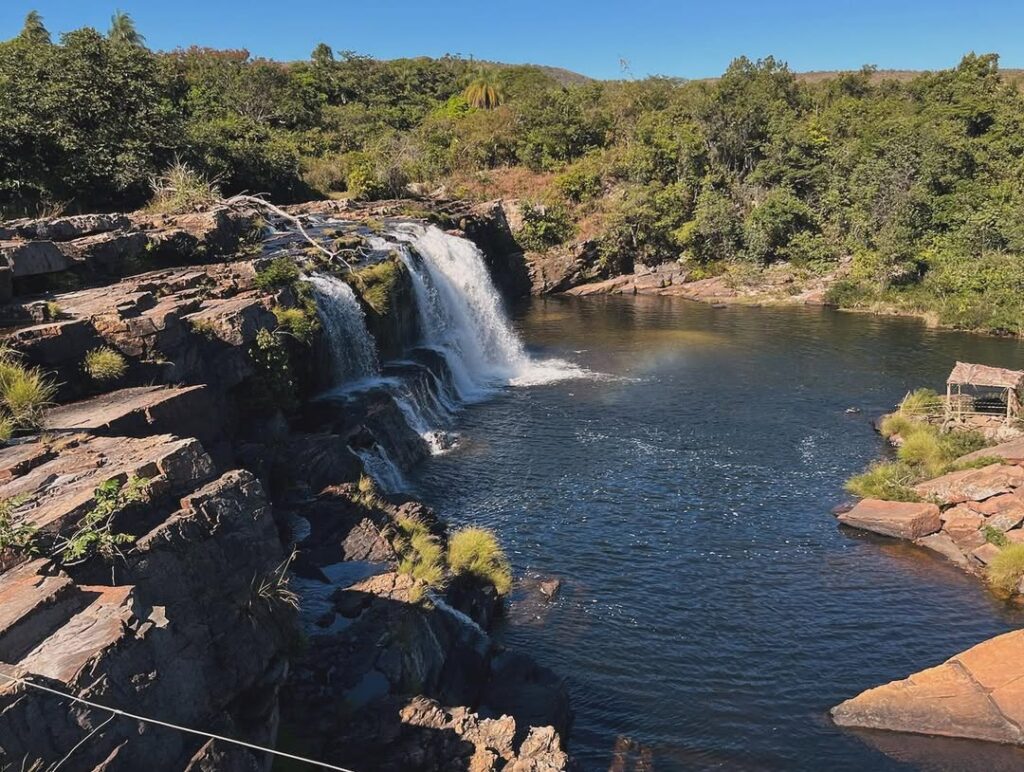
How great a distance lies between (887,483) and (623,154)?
4768cm

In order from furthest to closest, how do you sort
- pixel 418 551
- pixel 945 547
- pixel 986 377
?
pixel 986 377 < pixel 945 547 < pixel 418 551

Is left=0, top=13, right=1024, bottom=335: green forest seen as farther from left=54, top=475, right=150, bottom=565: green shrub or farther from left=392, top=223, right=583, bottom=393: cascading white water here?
left=54, top=475, right=150, bottom=565: green shrub

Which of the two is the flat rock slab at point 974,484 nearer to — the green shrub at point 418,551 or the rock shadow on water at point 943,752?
the rock shadow on water at point 943,752

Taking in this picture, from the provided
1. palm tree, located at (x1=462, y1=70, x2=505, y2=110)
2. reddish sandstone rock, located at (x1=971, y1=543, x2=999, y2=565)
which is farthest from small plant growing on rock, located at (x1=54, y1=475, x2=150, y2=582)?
palm tree, located at (x1=462, y1=70, x2=505, y2=110)

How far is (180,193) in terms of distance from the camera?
33562 millimetres

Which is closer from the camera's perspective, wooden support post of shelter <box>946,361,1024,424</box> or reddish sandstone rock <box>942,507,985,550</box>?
reddish sandstone rock <box>942,507,985,550</box>

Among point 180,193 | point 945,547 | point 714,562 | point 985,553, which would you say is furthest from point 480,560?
point 180,193

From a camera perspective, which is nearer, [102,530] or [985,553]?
[102,530]

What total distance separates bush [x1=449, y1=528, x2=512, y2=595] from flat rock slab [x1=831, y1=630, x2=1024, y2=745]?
688 cm

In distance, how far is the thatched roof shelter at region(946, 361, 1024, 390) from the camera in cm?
2467

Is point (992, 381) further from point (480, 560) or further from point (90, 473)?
point (90, 473)

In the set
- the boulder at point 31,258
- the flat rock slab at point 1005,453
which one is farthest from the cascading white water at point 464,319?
the flat rock slab at point 1005,453

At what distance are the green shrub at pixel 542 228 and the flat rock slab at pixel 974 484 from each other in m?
41.1

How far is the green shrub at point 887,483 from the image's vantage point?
20.9m
